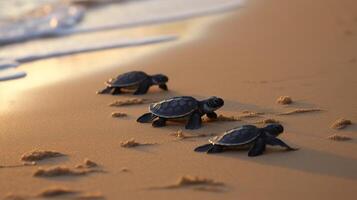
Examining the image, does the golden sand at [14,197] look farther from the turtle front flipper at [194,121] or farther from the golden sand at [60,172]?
the turtle front flipper at [194,121]

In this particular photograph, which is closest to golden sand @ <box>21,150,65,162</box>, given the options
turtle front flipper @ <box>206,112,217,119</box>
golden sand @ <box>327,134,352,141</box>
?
turtle front flipper @ <box>206,112,217,119</box>

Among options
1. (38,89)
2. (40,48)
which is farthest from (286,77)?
(40,48)

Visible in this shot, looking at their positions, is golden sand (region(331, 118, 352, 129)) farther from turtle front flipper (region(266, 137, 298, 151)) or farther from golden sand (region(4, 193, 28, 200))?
golden sand (region(4, 193, 28, 200))

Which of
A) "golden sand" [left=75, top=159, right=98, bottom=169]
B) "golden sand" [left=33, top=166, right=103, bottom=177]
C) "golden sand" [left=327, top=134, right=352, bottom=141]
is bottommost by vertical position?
"golden sand" [left=33, top=166, right=103, bottom=177]

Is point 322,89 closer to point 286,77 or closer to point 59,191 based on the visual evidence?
point 286,77

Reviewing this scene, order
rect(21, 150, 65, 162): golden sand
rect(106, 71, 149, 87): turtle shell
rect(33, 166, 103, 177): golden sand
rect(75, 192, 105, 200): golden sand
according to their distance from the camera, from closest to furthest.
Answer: rect(75, 192, 105, 200): golden sand < rect(33, 166, 103, 177): golden sand < rect(21, 150, 65, 162): golden sand < rect(106, 71, 149, 87): turtle shell

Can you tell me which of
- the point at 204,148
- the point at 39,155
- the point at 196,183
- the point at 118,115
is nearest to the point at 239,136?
the point at 204,148
